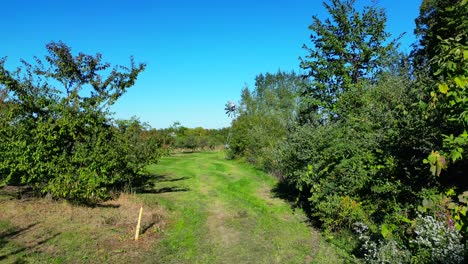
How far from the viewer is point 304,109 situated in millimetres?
19219

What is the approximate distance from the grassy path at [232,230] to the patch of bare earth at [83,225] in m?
0.68

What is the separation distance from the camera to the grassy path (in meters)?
9.14

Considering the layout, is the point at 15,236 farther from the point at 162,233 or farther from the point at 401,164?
the point at 401,164

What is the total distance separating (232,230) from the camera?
11.6 m

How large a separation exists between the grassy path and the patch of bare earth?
2.23 ft

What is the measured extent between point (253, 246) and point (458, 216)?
20.2 ft

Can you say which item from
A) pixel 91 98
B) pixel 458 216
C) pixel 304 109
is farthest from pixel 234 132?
pixel 458 216

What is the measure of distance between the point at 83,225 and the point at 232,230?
4.99m

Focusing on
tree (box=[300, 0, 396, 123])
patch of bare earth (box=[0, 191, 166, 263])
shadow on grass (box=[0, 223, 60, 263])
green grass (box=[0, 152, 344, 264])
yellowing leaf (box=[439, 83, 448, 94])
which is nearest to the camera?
yellowing leaf (box=[439, 83, 448, 94])

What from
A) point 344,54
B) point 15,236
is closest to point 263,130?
point 344,54

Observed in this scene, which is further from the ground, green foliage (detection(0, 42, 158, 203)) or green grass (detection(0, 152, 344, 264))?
green foliage (detection(0, 42, 158, 203))

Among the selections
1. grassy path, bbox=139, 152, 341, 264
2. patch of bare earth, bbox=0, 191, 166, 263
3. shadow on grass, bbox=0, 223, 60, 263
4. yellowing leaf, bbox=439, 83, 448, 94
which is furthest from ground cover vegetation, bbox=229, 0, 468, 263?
shadow on grass, bbox=0, 223, 60, 263

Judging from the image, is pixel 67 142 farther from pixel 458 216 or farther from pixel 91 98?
pixel 458 216

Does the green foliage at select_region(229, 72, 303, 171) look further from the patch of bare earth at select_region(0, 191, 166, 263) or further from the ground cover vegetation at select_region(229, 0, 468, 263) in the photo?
the patch of bare earth at select_region(0, 191, 166, 263)
